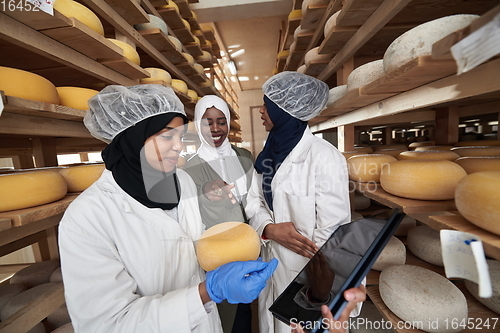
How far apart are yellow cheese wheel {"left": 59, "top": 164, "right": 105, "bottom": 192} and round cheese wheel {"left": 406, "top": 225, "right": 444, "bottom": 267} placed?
1.98 m

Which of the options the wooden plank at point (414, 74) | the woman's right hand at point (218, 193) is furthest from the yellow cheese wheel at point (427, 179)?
the woman's right hand at point (218, 193)

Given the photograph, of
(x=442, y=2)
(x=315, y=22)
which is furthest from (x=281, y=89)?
(x=315, y=22)

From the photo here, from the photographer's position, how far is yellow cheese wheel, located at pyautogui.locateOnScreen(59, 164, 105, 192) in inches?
48.9

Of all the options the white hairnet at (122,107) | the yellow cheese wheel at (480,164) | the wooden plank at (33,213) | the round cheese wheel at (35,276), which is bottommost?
the round cheese wheel at (35,276)

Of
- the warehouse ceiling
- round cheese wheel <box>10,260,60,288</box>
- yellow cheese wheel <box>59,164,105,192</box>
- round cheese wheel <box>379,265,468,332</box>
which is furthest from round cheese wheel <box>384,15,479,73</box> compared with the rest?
the warehouse ceiling

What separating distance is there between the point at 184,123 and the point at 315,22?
2400mm

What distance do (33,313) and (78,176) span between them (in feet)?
2.16

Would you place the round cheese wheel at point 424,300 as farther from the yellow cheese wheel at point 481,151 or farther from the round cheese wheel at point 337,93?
the round cheese wheel at point 337,93

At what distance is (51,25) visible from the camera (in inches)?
38.9

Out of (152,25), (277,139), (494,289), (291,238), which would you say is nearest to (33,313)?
(291,238)

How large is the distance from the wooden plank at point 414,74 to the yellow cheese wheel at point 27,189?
4.95 ft

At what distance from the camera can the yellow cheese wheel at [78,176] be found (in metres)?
1.24

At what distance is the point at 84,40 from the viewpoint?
115 cm

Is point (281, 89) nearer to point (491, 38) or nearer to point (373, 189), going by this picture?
point (373, 189)
